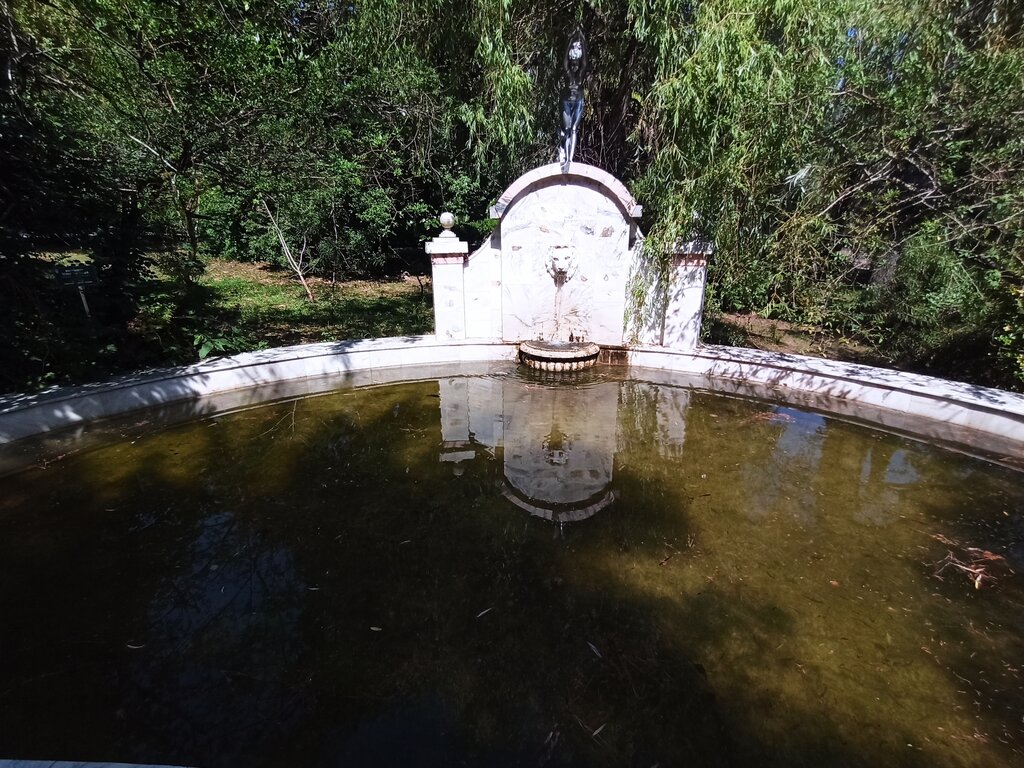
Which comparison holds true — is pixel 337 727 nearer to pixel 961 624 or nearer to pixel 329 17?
pixel 961 624

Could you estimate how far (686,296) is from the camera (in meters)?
6.45

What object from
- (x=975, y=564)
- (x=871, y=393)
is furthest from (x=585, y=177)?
(x=975, y=564)

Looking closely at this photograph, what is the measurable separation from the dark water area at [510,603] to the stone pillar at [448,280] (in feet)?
9.09

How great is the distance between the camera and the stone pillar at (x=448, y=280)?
6.47m

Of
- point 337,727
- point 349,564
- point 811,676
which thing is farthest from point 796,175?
point 337,727

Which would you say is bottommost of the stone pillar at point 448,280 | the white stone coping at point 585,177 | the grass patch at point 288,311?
the grass patch at point 288,311

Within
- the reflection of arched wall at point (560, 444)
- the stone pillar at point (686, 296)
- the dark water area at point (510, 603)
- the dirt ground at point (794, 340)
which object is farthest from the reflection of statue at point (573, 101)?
the dark water area at point (510, 603)

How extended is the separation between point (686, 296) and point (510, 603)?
5.02 m

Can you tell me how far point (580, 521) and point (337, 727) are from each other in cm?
178

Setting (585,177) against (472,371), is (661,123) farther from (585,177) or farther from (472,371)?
(472,371)

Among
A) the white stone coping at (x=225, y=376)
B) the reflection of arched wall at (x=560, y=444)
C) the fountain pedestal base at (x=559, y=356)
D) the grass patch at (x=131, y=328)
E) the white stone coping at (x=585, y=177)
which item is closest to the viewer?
the reflection of arched wall at (x=560, y=444)

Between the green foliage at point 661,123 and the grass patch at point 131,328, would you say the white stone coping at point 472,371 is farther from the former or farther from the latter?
the green foliage at point 661,123

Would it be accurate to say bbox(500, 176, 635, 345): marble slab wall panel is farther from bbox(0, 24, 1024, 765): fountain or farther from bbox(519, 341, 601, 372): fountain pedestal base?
bbox(0, 24, 1024, 765): fountain

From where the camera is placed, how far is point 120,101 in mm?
5215
